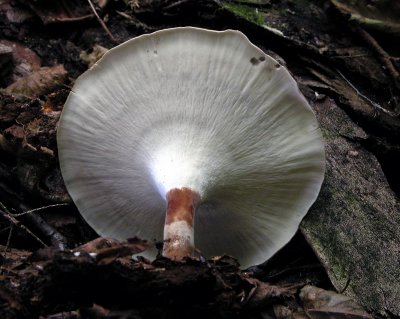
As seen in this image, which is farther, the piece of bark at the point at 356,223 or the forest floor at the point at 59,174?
the piece of bark at the point at 356,223

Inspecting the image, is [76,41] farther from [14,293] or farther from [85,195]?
[14,293]

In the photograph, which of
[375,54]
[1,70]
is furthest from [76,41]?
[375,54]

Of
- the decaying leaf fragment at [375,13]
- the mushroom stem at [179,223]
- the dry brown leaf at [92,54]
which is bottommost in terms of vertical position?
the mushroom stem at [179,223]

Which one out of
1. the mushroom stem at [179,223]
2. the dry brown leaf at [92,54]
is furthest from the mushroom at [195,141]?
the dry brown leaf at [92,54]

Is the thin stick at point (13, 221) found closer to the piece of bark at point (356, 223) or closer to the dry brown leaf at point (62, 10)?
the piece of bark at point (356, 223)

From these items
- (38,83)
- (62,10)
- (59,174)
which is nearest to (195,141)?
(59,174)

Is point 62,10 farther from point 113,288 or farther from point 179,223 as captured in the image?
point 113,288
